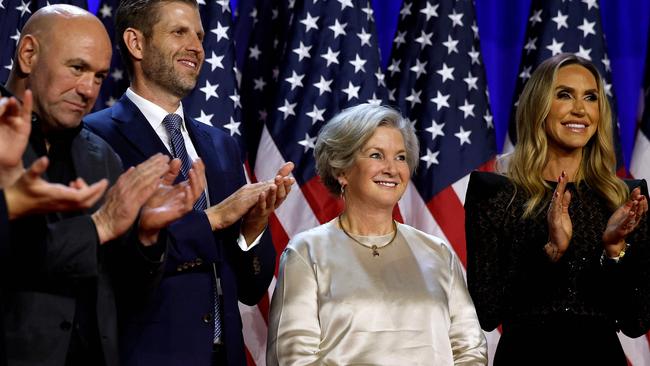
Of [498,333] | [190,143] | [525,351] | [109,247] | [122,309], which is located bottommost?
[498,333]

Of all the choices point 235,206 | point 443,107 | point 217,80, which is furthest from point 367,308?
point 443,107

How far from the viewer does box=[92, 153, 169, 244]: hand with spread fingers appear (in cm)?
213

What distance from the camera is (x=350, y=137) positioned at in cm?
309

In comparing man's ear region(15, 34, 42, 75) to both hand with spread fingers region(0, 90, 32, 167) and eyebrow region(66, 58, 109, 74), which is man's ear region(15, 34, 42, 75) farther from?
hand with spread fingers region(0, 90, 32, 167)

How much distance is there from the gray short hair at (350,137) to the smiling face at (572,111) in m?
0.47

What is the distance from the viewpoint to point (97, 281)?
234 centimetres

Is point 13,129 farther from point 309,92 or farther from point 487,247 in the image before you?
point 309,92

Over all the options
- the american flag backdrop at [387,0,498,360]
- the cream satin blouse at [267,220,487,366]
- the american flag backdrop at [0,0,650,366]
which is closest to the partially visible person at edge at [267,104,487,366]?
the cream satin blouse at [267,220,487,366]

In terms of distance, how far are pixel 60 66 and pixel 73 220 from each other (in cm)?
47

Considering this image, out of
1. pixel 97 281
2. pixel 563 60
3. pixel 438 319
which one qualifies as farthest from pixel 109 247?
pixel 563 60

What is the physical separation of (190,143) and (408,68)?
1.86m

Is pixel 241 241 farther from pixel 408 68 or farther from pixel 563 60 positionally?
pixel 408 68

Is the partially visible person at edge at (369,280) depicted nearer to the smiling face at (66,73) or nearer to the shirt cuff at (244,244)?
the shirt cuff at (244,244)

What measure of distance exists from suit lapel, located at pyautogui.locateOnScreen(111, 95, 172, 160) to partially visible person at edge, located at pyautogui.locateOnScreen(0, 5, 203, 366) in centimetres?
25
